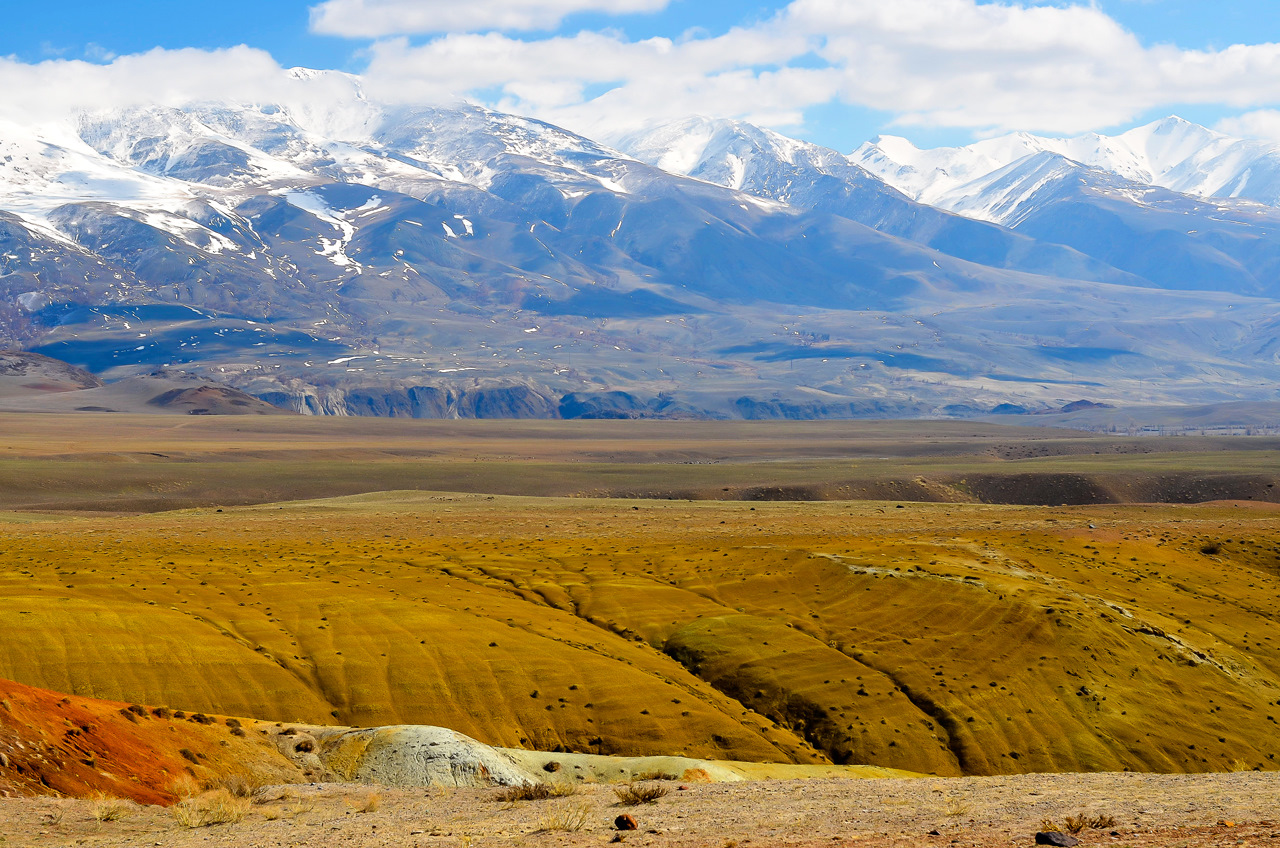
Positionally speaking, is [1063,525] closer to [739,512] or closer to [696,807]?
[739,512]

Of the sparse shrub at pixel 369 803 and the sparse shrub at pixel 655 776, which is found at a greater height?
the sparse shrub at pixel 369 803

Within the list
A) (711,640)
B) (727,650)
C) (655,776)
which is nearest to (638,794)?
(655,776)

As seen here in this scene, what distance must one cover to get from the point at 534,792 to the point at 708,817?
3.86 m

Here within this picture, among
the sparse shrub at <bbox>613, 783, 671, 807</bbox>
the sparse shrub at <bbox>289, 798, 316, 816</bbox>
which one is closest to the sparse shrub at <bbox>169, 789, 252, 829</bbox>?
the sparse shrub at <bbox>289, 798, 316, 816</bbox>

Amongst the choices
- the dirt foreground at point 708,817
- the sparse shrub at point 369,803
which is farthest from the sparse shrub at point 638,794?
the sparse shrub at point 369,803

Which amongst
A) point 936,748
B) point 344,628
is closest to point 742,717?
point 936,748

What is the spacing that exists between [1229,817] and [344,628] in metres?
28.4

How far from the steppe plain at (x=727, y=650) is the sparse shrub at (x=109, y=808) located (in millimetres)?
362

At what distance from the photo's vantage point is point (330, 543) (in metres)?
62.3

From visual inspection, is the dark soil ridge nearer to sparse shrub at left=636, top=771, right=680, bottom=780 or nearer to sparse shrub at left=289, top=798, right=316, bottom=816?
sparse shrub at left=636, top=771, right=680, bottom=780

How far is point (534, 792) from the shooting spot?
21.9 meters

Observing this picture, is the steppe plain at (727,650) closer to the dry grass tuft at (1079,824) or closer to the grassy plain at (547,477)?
the dry grass tuft at (1079,824)

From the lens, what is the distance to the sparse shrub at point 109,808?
61.8 feet

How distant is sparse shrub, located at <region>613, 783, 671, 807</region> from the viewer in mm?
20938
